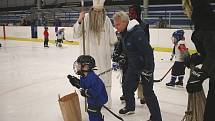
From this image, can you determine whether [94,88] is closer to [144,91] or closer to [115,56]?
[144,91]

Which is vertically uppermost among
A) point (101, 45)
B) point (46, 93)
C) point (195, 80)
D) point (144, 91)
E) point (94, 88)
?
point (101, 45)

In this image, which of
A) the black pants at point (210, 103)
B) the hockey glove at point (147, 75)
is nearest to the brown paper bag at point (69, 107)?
the hockey glove at point (147, 75)

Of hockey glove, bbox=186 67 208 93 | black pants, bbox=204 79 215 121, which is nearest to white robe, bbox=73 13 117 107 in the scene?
hockey glove, bbox=186 67 208 93

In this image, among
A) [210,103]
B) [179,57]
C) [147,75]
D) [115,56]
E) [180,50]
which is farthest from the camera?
[179,57]

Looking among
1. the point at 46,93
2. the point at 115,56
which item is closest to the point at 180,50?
the point at 115,56

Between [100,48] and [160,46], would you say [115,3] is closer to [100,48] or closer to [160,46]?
[160,46]

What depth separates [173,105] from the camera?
454cm

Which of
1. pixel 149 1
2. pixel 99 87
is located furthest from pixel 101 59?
pixel 149 1

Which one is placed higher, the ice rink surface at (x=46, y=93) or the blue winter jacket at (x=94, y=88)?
the blue winter jacket at (x=94, y=88)

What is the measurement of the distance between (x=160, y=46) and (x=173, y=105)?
275 inches

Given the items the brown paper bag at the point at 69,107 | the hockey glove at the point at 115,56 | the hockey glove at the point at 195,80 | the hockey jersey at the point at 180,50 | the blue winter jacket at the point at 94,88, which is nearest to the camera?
the hockey glove at the point at 195,80

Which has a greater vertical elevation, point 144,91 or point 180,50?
point 180,50

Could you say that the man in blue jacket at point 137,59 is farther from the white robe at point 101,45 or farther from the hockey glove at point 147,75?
the white robe at point 101,45

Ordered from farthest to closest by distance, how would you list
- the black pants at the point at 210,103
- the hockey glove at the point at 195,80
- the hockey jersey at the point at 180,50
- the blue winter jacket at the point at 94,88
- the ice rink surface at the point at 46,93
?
the hockey jersey at the point at 180,50 → the ice rink surface at the point at 46,93 → the blue winter jacket at the point at 94,88 → the hockey glove at the point at 195,80 → the black pants at the point at 210,103
